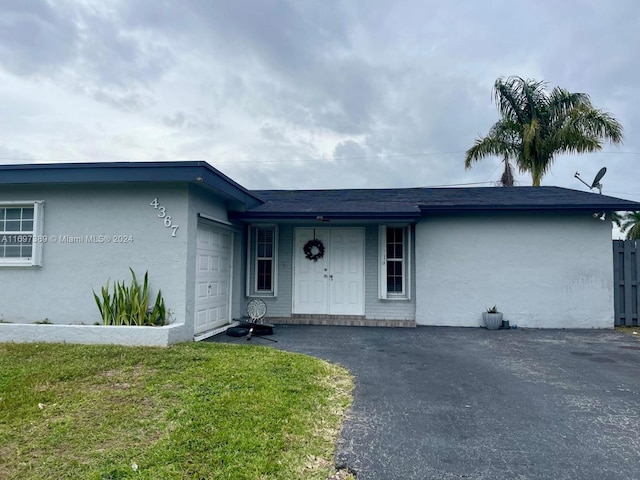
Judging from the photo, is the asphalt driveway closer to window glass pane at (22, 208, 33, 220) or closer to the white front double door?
the white front double door

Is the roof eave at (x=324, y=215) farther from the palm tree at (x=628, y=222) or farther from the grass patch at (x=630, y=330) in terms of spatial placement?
the palm tree at (x=628, y=222)

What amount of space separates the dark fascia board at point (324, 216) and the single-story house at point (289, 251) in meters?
0.02

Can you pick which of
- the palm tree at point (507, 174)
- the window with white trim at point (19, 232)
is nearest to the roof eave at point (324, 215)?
the window with white trim at point (19, 232)

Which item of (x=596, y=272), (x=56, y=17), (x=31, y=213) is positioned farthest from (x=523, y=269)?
(x=56, y=17)

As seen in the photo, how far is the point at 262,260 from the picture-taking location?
9195mm

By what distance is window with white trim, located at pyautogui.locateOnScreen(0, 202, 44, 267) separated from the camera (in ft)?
22.0

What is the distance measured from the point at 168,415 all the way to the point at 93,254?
440 centimetres

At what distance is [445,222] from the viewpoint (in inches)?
346

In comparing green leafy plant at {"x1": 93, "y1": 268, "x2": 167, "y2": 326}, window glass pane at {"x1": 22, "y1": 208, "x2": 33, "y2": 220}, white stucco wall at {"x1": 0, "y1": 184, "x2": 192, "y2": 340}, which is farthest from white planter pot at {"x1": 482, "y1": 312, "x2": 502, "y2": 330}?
window glass pane at {"x1": 22, "y1": 208, "x2": 33, "y2": 220}

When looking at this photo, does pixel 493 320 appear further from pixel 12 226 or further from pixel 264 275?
pixel 12 226

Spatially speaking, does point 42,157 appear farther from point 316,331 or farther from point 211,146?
point 316,331

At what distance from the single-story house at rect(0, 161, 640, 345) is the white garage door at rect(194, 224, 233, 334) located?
0.04m

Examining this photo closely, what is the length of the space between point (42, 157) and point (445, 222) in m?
16.4

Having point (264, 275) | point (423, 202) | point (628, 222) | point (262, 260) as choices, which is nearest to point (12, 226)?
point (262, 260)
